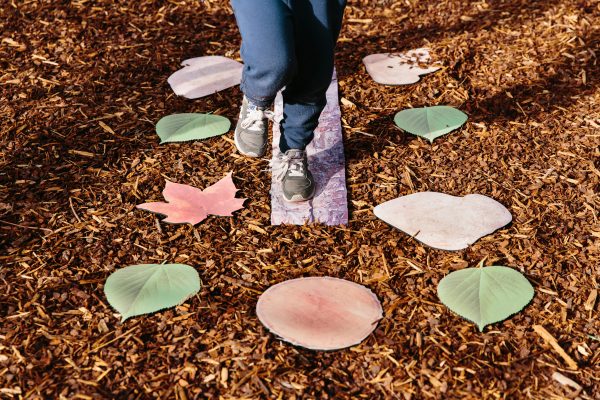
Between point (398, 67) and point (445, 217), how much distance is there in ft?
4.03

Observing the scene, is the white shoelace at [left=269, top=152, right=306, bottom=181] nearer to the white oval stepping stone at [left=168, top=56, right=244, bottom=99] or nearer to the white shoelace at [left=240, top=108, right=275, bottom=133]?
the white shoelace at [left=240, top=108, right=275, bottom=133]

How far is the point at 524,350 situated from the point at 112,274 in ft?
4.72

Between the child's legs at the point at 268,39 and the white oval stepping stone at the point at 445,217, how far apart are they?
28.3 inches

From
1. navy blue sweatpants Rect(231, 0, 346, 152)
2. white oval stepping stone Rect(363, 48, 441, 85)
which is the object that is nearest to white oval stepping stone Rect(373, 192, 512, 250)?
navy blue sweatpants Rect(231, 0, 346, 152)

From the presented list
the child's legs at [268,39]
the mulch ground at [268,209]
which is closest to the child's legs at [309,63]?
the child's legs at [268,39]

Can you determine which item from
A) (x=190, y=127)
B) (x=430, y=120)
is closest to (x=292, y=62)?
(x=190, y=127)

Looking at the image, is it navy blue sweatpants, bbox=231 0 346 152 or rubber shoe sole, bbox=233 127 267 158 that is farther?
rubber shoe sole, bbox=233 127 267 158

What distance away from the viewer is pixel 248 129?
10.8 ft

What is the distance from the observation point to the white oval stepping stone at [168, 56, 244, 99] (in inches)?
148

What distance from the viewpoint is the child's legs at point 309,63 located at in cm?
266

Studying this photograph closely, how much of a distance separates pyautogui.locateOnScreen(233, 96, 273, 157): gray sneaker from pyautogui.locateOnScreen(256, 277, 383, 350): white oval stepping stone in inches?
32.8

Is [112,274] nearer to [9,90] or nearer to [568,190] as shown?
[9,90]

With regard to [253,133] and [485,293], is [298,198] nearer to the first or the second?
[253,133]

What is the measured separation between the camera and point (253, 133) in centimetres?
330
